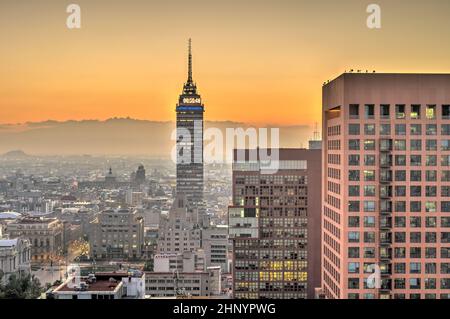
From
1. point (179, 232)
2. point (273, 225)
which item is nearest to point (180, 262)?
point (179, 232)

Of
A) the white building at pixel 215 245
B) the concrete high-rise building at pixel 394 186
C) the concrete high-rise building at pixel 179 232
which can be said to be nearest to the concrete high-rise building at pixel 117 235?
the concrete high-rise building at pixel 179 232

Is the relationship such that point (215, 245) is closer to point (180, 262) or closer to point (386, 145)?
point (180, 262)

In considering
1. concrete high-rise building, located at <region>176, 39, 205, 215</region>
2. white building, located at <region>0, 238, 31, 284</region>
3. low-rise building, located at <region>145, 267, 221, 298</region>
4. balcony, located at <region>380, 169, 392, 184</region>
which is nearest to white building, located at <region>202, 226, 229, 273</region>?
concrete high-rise building, located at <region>176, 39, 205, 215</region>

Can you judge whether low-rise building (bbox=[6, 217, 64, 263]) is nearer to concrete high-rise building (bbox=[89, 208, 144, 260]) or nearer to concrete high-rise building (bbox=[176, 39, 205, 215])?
concrete high-rise building (bbox=[89, 208, 144, 260])

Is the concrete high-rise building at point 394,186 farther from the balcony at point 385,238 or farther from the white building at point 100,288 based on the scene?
the white building at point 100,288
